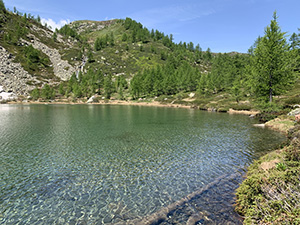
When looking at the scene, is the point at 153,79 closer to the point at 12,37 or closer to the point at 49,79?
the point at 49,79

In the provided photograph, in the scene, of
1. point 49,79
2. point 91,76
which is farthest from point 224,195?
point 49,79

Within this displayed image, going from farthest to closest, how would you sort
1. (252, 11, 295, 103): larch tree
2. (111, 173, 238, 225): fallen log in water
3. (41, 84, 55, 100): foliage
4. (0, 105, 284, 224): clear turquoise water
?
(41, 84, 55, 100): foliage, (252, 11, 295, 103): larch tree, (0, 105, 284, 224): clear turquoise water, (111, 173, 238, 225): fallen log in water

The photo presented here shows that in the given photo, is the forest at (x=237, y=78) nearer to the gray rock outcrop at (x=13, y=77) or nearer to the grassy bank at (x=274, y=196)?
the gray rock outcrop at (x=13, y=77)

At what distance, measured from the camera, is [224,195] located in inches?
513

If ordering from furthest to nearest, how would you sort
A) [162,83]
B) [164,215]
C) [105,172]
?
[162,83], [105,172], [164,215]

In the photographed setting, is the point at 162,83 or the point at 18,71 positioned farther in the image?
the point at 18,71

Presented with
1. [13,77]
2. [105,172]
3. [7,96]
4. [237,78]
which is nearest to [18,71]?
[13,77]

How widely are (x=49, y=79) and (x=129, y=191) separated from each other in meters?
189

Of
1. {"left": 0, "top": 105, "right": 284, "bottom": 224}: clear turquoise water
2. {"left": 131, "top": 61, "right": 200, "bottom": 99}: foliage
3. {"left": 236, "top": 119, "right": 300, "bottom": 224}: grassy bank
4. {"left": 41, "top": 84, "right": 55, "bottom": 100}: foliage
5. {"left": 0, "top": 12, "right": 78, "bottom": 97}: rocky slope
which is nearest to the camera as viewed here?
{"left": 236, "top": 119, "right": 300, "bottom": 224}: grassy bank

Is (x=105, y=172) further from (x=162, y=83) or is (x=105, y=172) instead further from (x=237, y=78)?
(x=162, y=83)

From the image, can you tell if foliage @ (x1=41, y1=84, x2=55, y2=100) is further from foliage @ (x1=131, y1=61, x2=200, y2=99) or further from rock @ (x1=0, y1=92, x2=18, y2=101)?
foliage @ (x1=131, y1=61, x2=200, y2=99)

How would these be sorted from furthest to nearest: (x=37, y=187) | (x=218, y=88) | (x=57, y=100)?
(x=57, y=100) → (x=218, y=88) → (x=37, y=187)

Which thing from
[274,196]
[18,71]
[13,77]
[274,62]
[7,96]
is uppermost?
[18,71]

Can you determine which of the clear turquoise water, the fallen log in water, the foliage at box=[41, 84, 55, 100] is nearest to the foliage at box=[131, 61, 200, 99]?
the foliage at box=[41, 84, 55, 100]
